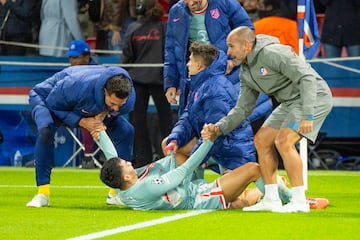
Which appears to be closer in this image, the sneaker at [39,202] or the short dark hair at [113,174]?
the short dark hair at [113,174]

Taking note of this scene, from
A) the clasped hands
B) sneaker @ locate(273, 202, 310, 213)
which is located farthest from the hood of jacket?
A: sneaker @ locate(273, 202, 310, 213)

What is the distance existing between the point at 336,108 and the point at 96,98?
6331mm

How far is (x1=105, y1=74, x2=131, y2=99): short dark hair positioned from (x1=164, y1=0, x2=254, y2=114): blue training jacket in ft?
6.57

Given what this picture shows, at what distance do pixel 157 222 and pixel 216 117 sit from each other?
1.98 m

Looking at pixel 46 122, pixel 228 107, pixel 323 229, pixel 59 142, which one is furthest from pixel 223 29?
pixel 59 142

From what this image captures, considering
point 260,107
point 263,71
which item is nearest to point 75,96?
point 263,71

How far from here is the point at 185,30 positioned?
12.8 metres

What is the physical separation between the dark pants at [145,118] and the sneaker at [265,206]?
18.6 feet

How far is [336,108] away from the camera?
1653 cm

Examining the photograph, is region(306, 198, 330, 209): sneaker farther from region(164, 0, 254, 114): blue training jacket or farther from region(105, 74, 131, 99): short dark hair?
region(105, 74, 131, 99): short dark hair

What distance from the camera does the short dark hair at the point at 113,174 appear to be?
10391mm

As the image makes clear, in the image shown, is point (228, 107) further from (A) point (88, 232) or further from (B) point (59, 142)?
(B) point (59, 142)

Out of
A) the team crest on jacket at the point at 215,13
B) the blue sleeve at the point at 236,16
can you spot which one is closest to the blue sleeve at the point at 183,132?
the team crest on jacket at the point at 215,13

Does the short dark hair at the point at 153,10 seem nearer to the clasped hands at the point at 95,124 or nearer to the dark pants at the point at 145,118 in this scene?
the dark pants at the point at 145,118
